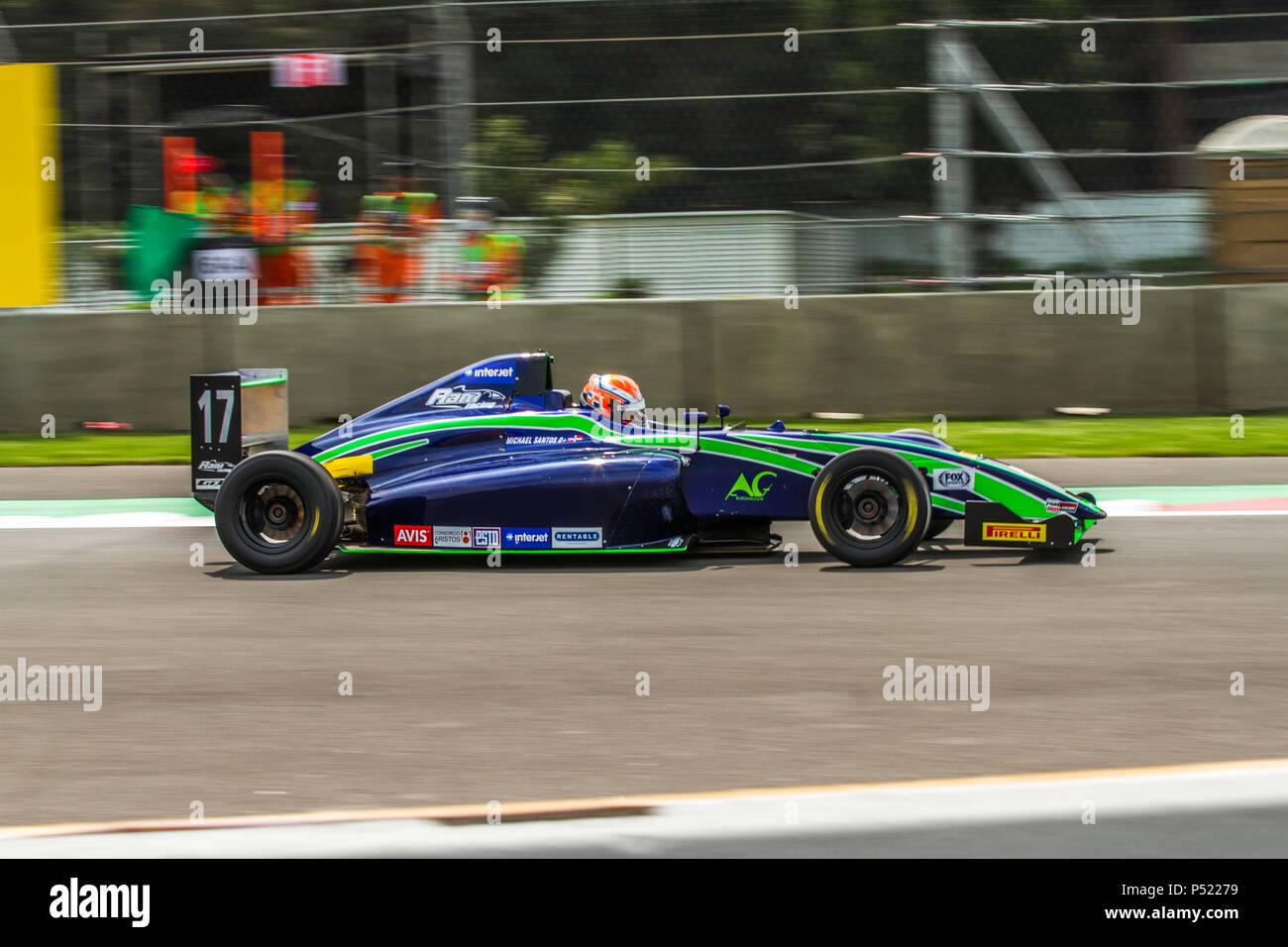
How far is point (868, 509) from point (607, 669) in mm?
2272

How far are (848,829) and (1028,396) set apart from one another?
443 inches

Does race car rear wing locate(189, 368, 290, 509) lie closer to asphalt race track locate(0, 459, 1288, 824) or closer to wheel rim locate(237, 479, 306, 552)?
wheel rim locate(237, 479, 306, 552)

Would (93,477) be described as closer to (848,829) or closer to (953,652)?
(953,652)

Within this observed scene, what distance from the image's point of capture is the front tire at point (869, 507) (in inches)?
279

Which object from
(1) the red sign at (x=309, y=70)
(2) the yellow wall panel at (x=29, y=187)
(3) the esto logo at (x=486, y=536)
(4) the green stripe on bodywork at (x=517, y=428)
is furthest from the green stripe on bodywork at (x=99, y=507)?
(1) the red sign at (x=309, y=70)

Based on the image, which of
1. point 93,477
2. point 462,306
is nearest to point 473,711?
point 93,477

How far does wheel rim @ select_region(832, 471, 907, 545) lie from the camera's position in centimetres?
721

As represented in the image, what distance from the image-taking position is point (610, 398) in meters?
7.93

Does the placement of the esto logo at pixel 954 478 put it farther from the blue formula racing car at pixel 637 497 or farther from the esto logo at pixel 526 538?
the esto logo at pixel 526 538

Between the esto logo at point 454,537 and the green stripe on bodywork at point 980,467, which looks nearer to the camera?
the green stripe on bodywork at point 980,467

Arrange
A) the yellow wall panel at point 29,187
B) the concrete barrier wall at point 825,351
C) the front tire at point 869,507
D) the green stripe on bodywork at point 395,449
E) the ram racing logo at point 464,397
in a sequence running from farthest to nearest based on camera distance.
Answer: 1. the yellow wall panel at point 29,187
2. the concrete barrier wall at point 825,351
3. the ram racing logo at point 464,397
4. the green stripe on bodywork at point 395,449
5. the front tire at point 869,507

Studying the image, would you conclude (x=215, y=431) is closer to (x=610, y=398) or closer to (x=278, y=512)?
(x=278, y=512)

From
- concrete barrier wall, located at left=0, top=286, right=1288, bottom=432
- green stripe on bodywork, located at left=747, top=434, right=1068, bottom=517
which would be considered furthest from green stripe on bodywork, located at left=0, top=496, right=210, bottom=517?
green stripe on bodywork, located at left=747, top=434, right=1068, bottom=517

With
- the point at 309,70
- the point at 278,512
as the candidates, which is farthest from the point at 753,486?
the point at 309,70
